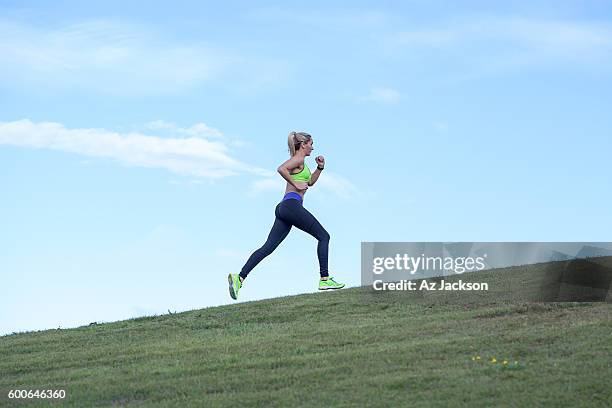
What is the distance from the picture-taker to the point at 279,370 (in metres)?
16.7

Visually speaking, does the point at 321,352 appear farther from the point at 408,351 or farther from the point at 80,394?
the point at 80,394

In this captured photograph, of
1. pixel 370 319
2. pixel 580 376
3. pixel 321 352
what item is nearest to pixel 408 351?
pixel 321 352

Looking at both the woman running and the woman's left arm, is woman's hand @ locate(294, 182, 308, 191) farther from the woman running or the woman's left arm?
the woman's left arm

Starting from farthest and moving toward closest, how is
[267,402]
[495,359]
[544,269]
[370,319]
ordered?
[544,269] → [370,319] → [495,359] → [267,402]

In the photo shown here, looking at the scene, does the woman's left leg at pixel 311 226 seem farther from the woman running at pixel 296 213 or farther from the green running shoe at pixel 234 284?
the green running shoe at pixel 234 284

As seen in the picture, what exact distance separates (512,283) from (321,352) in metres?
10.0

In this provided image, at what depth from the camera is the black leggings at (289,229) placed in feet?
63.6

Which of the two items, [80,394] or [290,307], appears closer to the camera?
[80,394]

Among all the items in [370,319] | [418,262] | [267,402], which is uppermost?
[418,262]

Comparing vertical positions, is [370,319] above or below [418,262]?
below

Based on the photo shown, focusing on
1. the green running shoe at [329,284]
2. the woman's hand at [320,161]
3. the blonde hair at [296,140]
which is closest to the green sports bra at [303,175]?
the woman's hand at [320,161]

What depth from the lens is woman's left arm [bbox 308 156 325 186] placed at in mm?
19266

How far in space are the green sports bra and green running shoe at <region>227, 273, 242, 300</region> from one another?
251 cm

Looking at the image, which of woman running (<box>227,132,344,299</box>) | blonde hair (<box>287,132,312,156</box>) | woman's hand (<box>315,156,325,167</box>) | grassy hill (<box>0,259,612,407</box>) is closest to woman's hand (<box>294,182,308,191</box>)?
woman running (<box>227,132,344,299</box>)
